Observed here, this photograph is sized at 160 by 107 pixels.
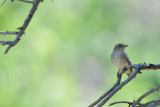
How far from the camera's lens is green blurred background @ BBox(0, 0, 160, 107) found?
9305 mm

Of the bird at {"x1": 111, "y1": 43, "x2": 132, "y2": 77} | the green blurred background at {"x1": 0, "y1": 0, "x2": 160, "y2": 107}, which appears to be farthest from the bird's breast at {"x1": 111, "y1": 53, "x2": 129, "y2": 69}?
the green blurred background at {"x1": 0, "y1": 0, "x2": 160, "y2": 107}

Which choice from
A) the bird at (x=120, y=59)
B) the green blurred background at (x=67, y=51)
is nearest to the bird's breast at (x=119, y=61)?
the bird at (x=120, y=59)

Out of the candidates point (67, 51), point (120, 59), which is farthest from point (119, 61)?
point (67, 51)

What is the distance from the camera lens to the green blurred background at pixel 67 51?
9.30 metres

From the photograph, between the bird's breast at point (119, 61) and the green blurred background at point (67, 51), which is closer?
the bird's breast at point (119, 61)

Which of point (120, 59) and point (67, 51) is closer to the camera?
point (120, 59)

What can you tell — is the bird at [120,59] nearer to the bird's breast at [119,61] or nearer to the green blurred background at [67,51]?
the bird's breast at [119,61]

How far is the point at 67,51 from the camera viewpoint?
11.9 meters

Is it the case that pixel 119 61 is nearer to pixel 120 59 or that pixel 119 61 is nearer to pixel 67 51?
pixel 120 59

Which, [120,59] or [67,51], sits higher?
[67,51]

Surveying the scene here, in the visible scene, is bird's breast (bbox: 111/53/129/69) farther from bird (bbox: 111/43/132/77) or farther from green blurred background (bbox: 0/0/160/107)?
green blurred background (bbox: 0/0/160/107)

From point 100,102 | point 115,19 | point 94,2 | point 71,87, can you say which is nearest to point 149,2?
point 115,19

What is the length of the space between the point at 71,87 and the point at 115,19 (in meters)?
6.27

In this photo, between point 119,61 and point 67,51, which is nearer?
point 119,61
